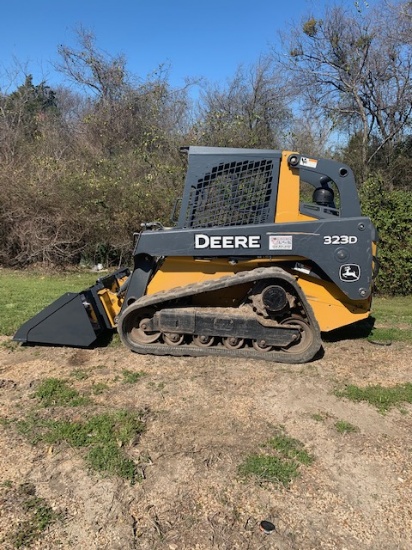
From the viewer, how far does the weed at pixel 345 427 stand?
3.61 m

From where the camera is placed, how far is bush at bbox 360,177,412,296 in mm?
8867

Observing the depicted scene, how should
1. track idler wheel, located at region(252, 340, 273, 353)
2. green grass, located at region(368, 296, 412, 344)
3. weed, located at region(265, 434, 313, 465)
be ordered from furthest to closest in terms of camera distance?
green grass, located at region(368, 296, 412, 344) → track idler wheel, located at region(252, 340, 273, 353) → weed, located at region(265, 434, 313, 465)

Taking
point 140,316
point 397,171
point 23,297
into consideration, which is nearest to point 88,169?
point 23,297

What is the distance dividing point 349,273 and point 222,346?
1582 millimetres

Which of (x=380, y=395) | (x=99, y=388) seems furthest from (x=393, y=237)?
(x=99, y=388)

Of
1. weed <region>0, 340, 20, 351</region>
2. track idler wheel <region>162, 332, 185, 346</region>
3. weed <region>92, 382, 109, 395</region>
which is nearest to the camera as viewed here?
weed <region>92, 382, 109, 395</region>

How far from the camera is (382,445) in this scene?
3.42 meters

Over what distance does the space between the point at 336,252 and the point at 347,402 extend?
1.58 meters

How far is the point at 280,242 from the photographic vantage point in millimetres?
4898

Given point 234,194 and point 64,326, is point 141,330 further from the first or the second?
point 234,194

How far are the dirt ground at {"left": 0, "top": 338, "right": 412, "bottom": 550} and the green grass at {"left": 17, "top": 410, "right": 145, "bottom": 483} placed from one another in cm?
8

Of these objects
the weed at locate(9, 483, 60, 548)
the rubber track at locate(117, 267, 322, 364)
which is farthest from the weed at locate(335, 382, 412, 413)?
the weed at locate(9, 483, 60, 548)

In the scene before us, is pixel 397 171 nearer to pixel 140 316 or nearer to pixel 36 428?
pixel 140 316

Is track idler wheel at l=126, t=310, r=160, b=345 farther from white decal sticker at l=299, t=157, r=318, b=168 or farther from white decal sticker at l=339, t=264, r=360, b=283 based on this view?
white decal sticker at l=299, t=157, r=318, b=168
